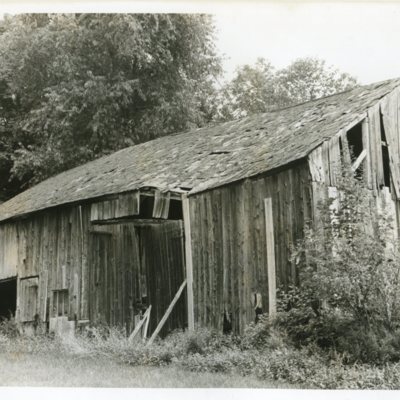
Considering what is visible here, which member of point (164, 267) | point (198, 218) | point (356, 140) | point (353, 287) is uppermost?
point (356, 140)

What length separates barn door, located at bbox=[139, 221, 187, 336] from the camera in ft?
53.7

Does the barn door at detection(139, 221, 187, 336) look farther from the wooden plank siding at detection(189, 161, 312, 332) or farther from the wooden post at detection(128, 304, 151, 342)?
the wooden plank siding at detection(189, 161, 312, 332)

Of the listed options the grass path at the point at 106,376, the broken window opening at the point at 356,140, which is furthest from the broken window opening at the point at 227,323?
the broken window opening at the point at 356,140

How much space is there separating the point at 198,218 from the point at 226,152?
217 centimetres

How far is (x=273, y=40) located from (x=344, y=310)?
528 centimetres

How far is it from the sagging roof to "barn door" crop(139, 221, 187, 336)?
1.61 m

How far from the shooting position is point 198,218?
14.4m

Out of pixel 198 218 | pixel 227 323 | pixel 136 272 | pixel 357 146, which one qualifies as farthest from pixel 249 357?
pixel 136 272

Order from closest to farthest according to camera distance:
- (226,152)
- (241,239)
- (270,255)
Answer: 1. (270,255)
2. (241,239)
3. (226,152)

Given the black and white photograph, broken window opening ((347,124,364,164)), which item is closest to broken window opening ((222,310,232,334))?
the black and white photograph

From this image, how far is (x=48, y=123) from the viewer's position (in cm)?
3234

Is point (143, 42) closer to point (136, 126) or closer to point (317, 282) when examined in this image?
point (136, 126)

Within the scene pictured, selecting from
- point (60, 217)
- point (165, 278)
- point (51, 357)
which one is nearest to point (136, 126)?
point (60, 217)

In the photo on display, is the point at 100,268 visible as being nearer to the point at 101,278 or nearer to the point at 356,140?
the point at 101,278
